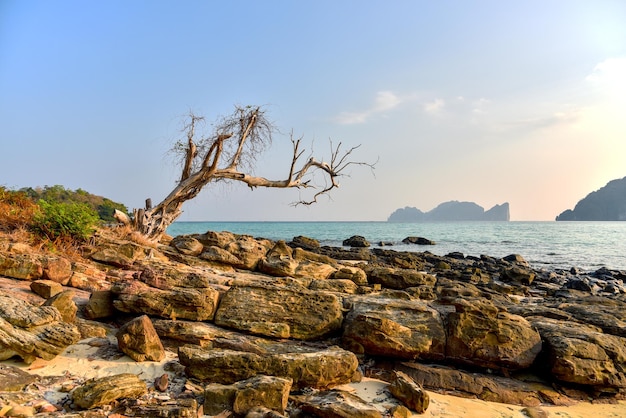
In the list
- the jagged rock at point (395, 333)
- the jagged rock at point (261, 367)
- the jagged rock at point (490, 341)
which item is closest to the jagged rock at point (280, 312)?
the jagged rock at point (395, 333)

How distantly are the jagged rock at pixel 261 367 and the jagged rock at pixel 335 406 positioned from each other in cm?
40

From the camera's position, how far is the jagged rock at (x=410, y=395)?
5.28 meters

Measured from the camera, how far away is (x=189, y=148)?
1462 centimetres

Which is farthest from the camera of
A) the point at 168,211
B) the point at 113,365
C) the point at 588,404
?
the point at 168,211

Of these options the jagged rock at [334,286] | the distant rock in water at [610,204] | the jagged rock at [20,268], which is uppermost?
the distant rock in water at [610,204]

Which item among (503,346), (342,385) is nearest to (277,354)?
(342,385)

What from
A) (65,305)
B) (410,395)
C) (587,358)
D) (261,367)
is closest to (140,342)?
(65,305)

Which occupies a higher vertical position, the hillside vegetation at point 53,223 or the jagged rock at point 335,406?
the hillside vegetation at point 53,223

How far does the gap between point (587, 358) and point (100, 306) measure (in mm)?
8751

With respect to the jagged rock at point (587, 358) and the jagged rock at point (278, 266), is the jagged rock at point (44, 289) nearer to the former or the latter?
the jagged rock at point (278, 266)

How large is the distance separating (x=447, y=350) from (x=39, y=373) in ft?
21.1

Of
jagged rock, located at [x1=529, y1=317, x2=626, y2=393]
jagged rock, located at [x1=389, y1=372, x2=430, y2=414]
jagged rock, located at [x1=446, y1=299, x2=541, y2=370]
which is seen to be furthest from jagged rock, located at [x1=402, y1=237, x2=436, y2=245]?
jagged rock, located at [x1=389, y1=372, x2=430, y2=414]

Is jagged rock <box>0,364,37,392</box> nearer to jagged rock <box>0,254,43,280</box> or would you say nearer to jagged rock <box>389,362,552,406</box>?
jagged rock <box>0,254,43,280</box>

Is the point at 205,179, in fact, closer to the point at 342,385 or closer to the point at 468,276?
the point at 342,385
